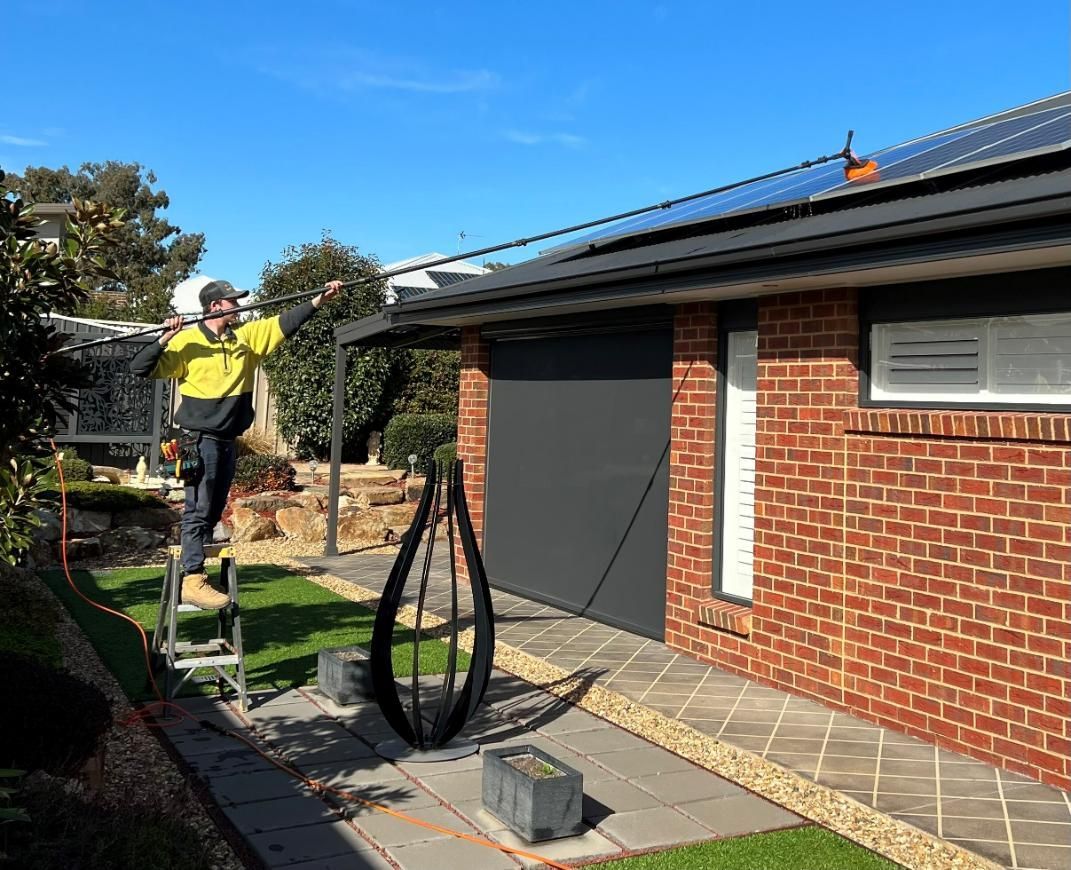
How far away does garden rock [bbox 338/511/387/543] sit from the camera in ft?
42.1

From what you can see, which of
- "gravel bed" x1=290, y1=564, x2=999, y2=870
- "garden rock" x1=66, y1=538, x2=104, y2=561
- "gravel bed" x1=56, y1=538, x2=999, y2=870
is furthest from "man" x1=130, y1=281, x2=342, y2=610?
"garden rock" x1=66, y1=538, x2=104, y2=561

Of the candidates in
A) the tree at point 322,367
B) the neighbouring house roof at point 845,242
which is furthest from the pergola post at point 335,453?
the tree at point 322,367

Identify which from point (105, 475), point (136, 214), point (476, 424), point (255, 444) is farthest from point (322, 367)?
point (136, 214)

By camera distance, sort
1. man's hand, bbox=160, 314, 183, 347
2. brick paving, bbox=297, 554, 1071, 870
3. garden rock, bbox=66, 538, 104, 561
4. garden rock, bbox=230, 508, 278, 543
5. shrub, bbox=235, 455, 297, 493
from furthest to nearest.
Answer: shrub, bbox=235, 455, 297, 493 < garden rock, bbox=230, 508, 278, 543 < garden rock, bbox=66, 538, 104, 561 < man's hand, bbox=160, 314, 183, 347 < brick paving, bbox=297, 554, 1071, 870

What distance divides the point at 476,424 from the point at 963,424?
5768mm

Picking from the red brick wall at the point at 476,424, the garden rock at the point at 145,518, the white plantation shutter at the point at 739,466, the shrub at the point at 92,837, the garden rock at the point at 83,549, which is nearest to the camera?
the shrub at the point at 92,837

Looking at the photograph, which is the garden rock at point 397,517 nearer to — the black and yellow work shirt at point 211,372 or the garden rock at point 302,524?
the garden rock at point 302,524

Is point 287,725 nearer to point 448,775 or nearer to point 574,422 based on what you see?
point 448,775

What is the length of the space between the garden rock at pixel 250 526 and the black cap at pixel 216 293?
22.5 feet

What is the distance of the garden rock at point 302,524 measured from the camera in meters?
12.8

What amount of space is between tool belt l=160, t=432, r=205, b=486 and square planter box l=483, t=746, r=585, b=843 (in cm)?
274

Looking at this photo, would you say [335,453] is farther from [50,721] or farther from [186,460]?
[50,721]

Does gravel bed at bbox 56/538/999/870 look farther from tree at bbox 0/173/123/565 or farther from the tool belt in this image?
tree at bbox 0/173/123/565

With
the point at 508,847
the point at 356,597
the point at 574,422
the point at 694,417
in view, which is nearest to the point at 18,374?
the point at 508,847
